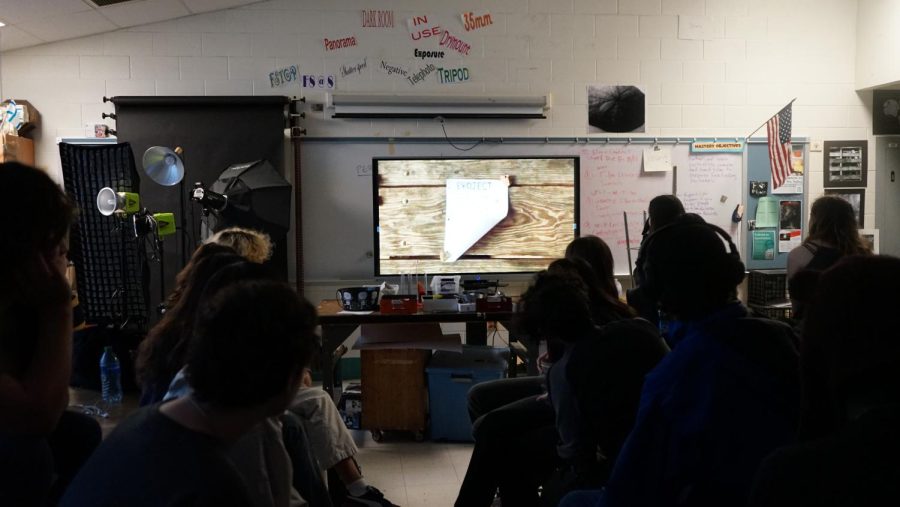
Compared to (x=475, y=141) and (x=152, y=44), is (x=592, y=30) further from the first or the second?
(x=152, y=44)

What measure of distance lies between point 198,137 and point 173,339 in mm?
3322

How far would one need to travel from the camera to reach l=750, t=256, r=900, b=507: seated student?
2.94ft

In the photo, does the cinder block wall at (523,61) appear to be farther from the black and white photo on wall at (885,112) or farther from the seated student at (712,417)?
the seated student at (712,417)

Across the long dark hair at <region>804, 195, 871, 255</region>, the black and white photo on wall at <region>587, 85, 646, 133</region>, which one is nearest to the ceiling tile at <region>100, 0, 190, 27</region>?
the black and white photo on wall at <region>587, 85, 646, 133</region>

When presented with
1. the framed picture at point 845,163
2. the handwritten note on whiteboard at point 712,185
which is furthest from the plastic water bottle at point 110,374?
the framed picture at point 845,163

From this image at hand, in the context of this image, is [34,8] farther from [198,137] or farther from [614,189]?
[614,189]

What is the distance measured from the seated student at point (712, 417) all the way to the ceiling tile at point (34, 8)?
14.4ft

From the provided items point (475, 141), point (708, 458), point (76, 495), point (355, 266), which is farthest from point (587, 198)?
point (76, 495)

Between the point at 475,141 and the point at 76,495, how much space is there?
14.8ft

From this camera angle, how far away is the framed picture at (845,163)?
5.53 meters

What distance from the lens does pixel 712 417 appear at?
1.28m

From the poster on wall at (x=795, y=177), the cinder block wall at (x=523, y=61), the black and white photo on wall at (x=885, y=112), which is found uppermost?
the cinder block wall at (x=523, y=61)

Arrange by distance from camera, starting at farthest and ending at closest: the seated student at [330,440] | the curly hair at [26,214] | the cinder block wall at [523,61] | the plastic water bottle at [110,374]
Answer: the cinder block wall at [523,61]
the plastic water bottle at [110,374]
the seated student at [330,440]
the curly hair at [26,214]

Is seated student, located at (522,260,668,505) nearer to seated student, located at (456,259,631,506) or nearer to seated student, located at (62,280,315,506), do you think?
seated student, located at (456,259,631,506)
